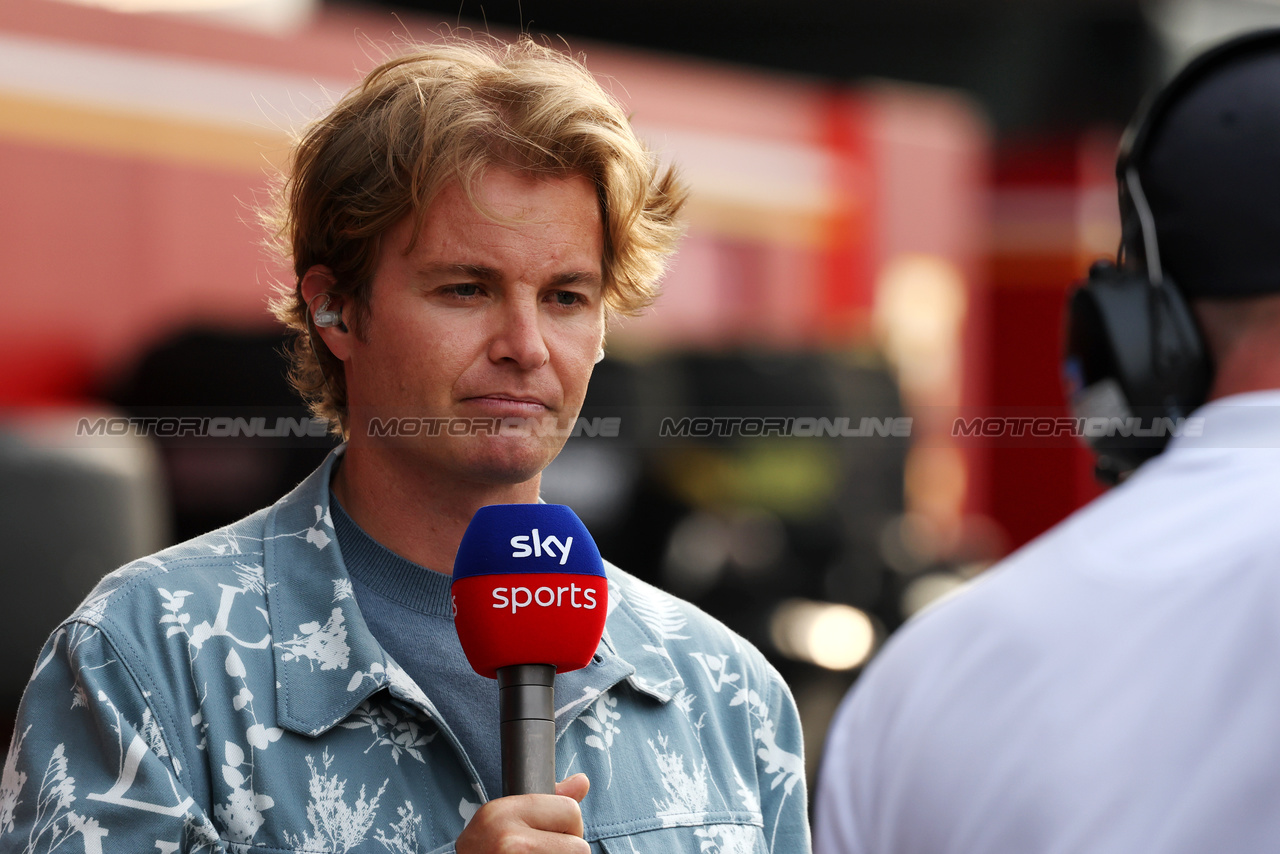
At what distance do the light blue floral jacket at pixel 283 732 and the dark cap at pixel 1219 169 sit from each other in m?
0.64

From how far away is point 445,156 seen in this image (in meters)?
1.35

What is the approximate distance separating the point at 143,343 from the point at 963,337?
189 inches

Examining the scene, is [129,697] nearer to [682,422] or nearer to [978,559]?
[682,422]

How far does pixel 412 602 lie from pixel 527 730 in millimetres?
283

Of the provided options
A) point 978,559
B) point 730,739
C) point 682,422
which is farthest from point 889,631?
point 730,739

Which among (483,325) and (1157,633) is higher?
(483,325)

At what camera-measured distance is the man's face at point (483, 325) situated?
1347 millimetres

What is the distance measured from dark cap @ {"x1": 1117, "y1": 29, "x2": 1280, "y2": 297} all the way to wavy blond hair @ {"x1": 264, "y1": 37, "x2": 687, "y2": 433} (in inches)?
19.9

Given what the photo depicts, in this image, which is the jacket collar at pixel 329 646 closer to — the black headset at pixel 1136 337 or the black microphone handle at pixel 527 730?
the black microphone handle at pixel 527 730
